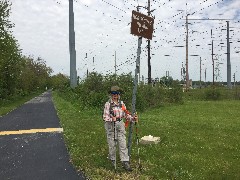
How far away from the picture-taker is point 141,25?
8031 mm

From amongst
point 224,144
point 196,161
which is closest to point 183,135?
point 224,144

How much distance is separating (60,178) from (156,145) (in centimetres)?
418

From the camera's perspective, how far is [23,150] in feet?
37.2

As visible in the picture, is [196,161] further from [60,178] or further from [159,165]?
[60,178]

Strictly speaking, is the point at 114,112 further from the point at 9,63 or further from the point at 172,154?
the point at 9,63

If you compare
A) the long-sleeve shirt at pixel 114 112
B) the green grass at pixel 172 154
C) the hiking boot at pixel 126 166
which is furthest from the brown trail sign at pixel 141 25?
the green grass at pixel 172 154

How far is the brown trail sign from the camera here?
797 centimetres

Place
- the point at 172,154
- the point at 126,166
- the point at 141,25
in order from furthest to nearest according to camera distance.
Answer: the point at 172,154 → the point at 126,166 → the point at 141,25

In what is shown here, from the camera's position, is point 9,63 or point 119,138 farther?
point 9,63

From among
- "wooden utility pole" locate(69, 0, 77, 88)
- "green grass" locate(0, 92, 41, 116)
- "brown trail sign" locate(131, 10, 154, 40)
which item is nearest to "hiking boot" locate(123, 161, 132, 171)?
"brown trail sign" locate(131, 10, 154, 40)

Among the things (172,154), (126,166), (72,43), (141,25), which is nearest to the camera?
(141,25)

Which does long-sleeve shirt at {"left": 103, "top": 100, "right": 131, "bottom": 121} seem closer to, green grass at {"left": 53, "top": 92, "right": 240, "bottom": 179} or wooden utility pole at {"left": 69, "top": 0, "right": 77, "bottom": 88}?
green grass at {"left": 53, "top": 92, "right": 240, "bottom": 179}

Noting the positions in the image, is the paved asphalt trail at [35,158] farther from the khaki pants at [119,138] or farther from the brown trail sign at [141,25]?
the brown trail sign at [141,25]

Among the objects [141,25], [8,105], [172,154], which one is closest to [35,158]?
[172,154]
